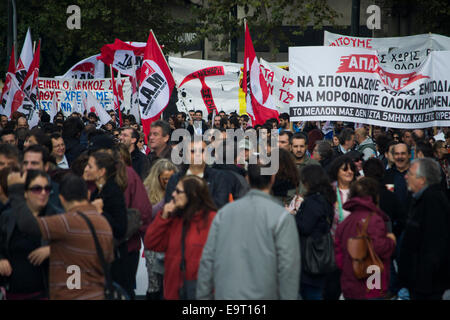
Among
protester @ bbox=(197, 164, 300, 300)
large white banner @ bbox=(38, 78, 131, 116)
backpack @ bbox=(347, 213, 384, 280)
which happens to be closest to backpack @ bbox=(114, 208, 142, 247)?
protester @ bbox=(197, 164, 300, 300)

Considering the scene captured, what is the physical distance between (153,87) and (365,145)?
3.22 metres

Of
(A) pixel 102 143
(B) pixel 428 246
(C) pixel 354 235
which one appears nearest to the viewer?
(B) pixel 428 246

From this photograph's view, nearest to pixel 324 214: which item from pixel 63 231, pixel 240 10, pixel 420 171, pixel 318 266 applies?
pixel 318 266

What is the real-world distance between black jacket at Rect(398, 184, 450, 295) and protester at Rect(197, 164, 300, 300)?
1.32 metres

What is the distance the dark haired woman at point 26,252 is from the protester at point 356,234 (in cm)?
233

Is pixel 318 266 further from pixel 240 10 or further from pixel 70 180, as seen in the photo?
pixel 240 10

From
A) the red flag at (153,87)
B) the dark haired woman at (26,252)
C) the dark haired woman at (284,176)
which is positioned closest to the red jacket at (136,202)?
the dark haired woman at (284,176)

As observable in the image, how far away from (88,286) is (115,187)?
128 centimetres

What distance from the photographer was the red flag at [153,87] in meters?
11.2

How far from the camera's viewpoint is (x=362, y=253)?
5.90 metres

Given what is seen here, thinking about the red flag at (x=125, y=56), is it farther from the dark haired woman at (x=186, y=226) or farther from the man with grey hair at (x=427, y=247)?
the man with grey hair at (x=427, y=247)

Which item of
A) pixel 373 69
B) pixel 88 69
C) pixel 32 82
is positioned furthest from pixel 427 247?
pixel 88 69

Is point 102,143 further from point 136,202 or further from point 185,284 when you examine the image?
point 185,284

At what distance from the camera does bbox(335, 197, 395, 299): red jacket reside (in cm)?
596
